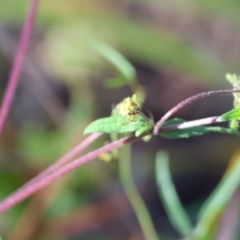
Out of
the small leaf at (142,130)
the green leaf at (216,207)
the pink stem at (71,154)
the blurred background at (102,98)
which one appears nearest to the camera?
the small leaf at (142,130)

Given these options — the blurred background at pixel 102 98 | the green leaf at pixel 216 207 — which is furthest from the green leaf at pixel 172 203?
the blurred background at pixel 102 98

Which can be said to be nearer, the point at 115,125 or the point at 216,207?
the point at 115,125

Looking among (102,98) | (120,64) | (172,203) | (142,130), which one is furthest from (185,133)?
(102,98)

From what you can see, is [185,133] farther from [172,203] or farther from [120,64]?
[172,203]

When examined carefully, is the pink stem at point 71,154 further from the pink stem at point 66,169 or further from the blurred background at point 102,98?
the blurred background at point 102,98

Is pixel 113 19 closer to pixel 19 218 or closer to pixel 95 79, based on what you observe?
pixel 95 79

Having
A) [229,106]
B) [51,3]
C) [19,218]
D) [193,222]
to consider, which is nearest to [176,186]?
[193,222]

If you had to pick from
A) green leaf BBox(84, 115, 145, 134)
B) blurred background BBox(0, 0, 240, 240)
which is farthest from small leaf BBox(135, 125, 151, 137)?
blurred background BBox(0, 0, 240, 240)
